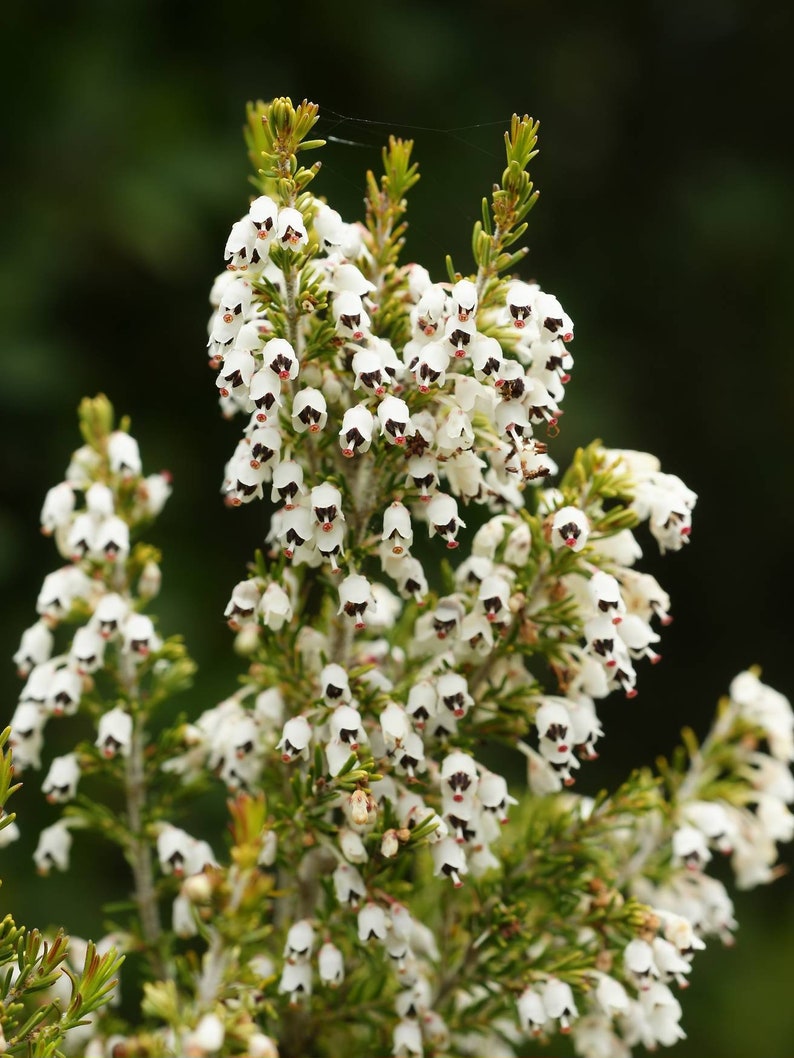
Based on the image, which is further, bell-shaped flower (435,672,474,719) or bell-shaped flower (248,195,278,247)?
bell-shaped flower (435,672,474,719)

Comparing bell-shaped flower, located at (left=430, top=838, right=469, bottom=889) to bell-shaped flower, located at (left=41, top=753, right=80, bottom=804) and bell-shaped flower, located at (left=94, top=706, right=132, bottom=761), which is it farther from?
bell-shaped flower, located at (left=41, top=753, right=80, bottom=804)

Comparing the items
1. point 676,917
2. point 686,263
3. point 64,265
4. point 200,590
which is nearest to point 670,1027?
point 676,917

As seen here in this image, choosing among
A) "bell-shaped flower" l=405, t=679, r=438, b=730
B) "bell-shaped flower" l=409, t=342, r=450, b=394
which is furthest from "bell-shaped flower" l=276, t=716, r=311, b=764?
"bell-shaped flower" l=409, t=342, r=450, b=394

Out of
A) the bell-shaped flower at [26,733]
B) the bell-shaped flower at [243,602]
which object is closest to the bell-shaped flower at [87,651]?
the bell-shaped flower at [26,733]

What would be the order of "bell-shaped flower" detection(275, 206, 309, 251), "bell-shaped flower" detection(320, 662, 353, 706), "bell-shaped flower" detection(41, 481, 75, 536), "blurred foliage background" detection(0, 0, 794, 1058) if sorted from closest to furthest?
"bell-shaped flower" detection(275, 206, 309, 251) < "bell-shaped flower" detection(320, 662, 353, 706) < "bell-shaped flower" detection(41, 481, 75, 536) < "blurred foliage background" detection(0, 0, 794, 1058)

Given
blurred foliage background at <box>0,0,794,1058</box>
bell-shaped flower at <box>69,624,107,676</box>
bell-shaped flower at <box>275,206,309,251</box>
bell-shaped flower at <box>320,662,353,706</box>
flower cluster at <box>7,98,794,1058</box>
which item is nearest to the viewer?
bell-shaped flower at <box>275,206,309,251</box>

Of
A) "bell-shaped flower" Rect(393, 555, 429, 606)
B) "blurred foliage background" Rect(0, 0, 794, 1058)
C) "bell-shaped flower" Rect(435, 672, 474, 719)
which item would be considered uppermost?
"blurred foliage background" Rect(0, 0, 794, 1058)

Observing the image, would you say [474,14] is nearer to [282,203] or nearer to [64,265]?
[64,265]
